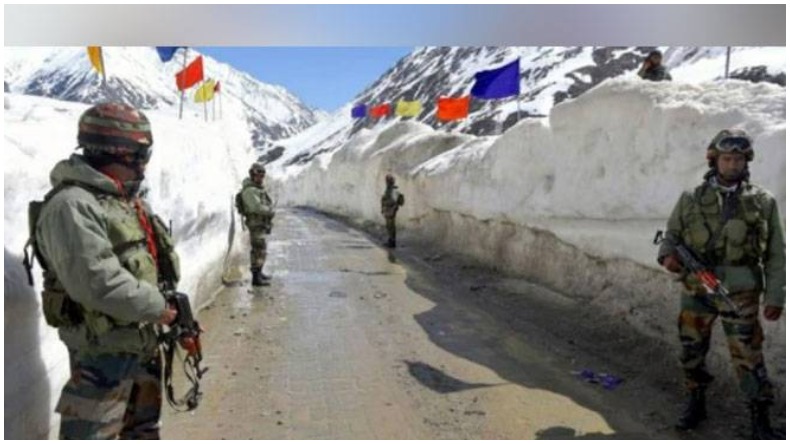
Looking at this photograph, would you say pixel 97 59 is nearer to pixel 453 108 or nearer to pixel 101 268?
pixel 101 268

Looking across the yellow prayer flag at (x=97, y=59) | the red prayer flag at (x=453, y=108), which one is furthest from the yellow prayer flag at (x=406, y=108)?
the yellow prayer flag at (x=97, y=59)

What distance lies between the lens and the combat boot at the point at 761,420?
3.71 m

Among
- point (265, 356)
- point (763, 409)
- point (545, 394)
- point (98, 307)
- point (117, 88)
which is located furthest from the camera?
point (117, 88)

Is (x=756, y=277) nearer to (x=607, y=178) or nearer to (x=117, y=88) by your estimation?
(x=607, y=178)

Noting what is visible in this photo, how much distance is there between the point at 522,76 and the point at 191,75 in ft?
208

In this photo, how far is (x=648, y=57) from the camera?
7.61 meters

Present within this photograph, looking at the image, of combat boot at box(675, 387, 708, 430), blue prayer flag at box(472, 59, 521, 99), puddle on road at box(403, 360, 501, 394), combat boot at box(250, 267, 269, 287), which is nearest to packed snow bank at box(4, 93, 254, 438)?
combat boot at box(250, 267, 269, 287)

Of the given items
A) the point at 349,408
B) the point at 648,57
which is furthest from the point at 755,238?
the point at 648,57

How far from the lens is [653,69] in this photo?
25.4 ft

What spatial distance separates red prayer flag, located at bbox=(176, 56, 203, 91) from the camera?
11.8 metres

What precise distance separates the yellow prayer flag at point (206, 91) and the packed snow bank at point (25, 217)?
9.48 meters

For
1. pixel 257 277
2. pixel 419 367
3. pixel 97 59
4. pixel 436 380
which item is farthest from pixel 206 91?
pixel 436 380

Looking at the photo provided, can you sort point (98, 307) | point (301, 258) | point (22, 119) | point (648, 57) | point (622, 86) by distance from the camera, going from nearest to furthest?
point (98, 307) < point (22, 119) < point (622, 86) < point (648, 57) < point (301, 258)

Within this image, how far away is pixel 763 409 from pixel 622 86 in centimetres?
394
